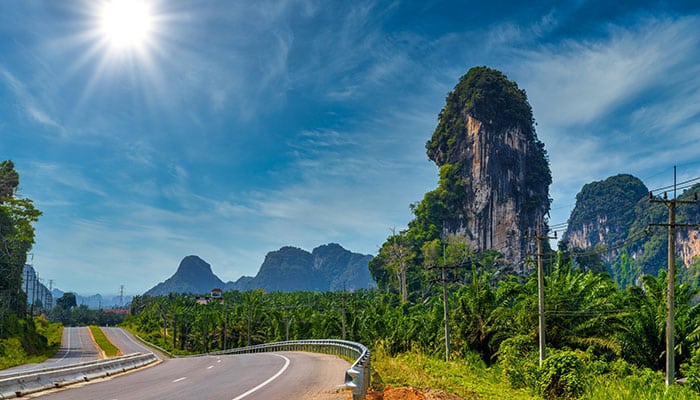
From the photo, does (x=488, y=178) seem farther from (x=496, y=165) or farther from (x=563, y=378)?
(x=563, y=378)

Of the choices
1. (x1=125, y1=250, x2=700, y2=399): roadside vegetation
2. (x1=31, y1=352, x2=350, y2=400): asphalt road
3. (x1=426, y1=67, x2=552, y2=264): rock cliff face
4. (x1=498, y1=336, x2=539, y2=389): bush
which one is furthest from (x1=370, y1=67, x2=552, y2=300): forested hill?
(x1=31, y1=352, x2=350, y2=400): asphalt road

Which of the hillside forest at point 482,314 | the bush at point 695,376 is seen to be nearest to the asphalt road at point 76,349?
the hillside forest at point 482,314

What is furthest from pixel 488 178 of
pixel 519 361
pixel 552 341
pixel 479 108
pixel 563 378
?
pixel 563 378

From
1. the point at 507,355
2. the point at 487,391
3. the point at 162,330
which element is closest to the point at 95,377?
the point at 487,391

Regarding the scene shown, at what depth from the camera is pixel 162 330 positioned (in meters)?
110

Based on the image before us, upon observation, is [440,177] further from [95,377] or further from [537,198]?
[95,377]

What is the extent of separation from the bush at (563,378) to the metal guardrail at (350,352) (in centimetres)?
686

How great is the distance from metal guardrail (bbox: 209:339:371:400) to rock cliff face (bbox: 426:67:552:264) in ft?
315

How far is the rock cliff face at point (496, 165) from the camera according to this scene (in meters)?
141

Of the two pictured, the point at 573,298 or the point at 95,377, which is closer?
the point at 95,377

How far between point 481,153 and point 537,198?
1840 cm

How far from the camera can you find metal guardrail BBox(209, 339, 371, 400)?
10320mm

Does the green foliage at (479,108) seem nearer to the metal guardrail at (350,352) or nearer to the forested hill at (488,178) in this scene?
the forested hill at (488,178)

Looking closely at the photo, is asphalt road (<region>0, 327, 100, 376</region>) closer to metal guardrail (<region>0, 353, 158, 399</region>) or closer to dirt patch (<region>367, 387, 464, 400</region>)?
metal guardrail (<region>0, 353, 158, 399</region>)
